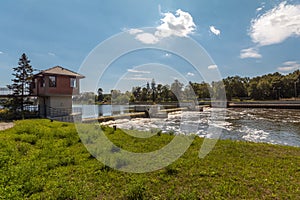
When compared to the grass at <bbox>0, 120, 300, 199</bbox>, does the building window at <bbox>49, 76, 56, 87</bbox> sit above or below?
above

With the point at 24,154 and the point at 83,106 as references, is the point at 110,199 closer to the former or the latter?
the point at 24,154

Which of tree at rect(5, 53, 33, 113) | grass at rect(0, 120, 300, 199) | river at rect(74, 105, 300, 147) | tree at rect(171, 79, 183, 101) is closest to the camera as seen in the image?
grass at rect(0, 120, 300, 199)

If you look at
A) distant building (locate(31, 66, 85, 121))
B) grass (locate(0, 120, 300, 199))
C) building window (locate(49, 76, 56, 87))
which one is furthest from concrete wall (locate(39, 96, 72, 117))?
grass (locate(0, 120, 300, 199))

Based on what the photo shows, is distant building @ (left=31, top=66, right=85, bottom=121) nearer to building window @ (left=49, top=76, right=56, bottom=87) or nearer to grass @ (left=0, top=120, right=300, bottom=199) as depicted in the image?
building window @ (left=49, top=76, right=56, bottom=87)

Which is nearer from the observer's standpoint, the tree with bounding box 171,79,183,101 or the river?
the river

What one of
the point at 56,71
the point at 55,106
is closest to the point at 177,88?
the point at 56,71

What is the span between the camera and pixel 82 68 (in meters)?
6.73

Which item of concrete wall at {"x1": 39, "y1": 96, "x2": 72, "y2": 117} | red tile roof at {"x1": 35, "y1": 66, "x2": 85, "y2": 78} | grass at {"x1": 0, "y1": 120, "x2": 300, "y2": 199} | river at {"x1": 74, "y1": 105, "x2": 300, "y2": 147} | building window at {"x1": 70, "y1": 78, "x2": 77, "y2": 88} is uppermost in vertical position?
red tile roof at {"x1": 35, "y1": 66, "x2": 85, "y2": 78}

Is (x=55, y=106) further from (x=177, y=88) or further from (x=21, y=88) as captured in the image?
(x=177, y=88)

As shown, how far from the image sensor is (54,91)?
1777cm

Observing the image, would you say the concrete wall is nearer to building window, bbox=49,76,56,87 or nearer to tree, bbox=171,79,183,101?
building window, bbox=49,76,56,87

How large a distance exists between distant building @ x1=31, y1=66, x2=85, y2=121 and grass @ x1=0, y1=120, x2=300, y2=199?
12560 mm

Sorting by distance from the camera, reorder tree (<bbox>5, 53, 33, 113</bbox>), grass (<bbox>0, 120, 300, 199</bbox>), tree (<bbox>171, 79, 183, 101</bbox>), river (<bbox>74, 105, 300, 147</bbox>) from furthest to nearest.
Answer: tree (<bbox>171, 79, 183, 101</bbox>) → tree (<bbox>5, 53, 33, 113</bbox>) → river (<bbox>74, 105, 300, 147</bbox>) → grass (<bbox>0, 120, 300, 199</bbox>)

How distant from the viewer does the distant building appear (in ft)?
57.5
